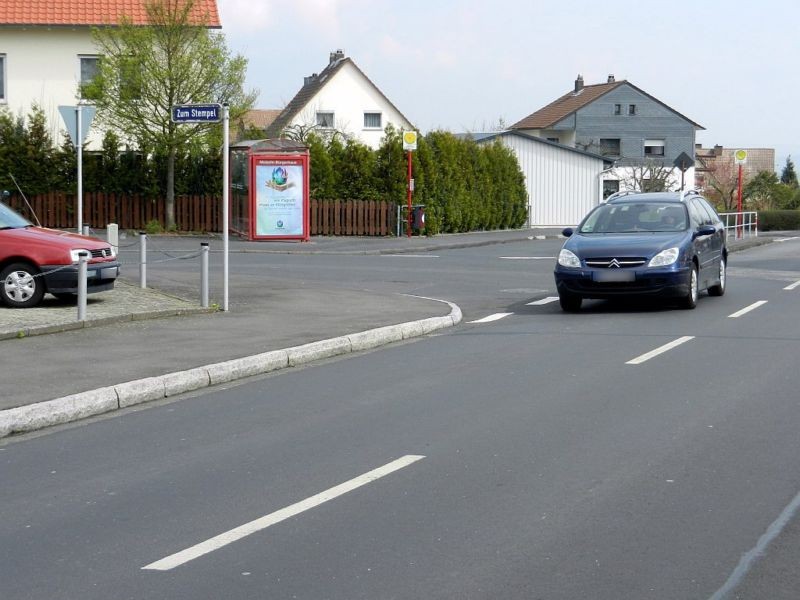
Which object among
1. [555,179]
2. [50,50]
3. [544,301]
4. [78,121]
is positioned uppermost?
[50,50]

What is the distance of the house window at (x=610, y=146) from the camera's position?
8461 cm

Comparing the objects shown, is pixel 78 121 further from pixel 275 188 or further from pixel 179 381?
pixel 275 188

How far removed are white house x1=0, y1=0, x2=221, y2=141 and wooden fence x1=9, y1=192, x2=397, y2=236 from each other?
6.04 metres

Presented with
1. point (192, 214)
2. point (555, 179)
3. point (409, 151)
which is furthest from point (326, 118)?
point (409, 151)

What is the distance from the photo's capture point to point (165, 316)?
15.4 m

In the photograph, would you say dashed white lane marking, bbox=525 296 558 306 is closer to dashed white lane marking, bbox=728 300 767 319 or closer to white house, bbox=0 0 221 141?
dashed white lane marking, bbox=728 300 767 319

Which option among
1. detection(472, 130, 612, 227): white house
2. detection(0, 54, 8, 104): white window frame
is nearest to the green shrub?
detection(472, 130, 612, 227): white house

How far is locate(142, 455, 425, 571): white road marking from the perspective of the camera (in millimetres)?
5598

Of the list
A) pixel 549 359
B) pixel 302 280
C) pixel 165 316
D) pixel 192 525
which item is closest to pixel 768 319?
pixel 549 359

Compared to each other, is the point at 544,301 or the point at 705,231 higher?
the point at 705,231

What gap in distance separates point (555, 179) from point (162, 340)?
44.9 m

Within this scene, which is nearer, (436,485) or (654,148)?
(436,485)

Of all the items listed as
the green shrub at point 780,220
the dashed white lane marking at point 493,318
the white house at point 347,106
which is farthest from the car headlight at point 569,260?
the white house at point 347,106

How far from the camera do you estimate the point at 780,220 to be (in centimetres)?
5494
